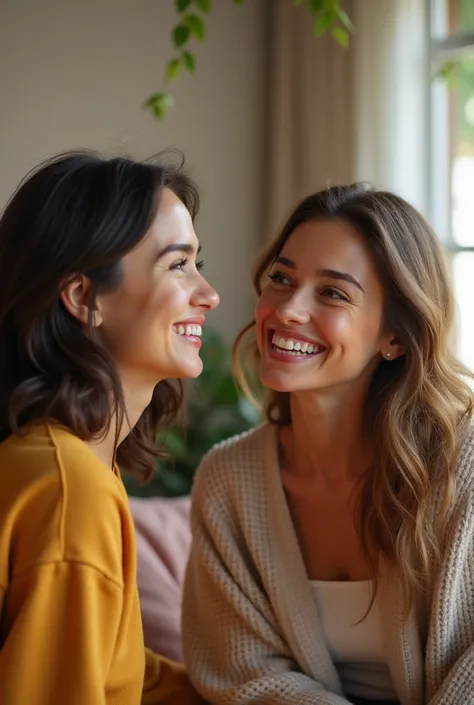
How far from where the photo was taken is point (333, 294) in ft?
5.78

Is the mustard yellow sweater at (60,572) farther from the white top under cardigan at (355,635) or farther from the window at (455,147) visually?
the window at (455,147)

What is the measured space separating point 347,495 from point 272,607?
243 mm

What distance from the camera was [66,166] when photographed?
58.5 inches

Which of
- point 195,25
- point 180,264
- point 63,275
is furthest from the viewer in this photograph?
point 195,25

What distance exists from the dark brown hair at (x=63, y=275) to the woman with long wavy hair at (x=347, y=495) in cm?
38

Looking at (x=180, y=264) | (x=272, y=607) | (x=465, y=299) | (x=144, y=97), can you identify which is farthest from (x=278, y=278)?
(x=144, y=97)

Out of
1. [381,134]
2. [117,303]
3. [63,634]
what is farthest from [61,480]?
[381,134]

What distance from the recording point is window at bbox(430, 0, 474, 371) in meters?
3.26

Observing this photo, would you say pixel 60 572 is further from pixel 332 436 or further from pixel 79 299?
pixel 332 436

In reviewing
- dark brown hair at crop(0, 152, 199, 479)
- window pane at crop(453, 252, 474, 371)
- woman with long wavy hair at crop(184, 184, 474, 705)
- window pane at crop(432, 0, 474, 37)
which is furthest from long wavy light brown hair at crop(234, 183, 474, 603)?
window pane at crop(432, 0, 474, 37)

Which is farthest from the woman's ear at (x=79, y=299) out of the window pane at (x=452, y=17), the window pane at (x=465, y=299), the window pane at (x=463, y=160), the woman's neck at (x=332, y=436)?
A: the window pane at (x=452, y=17)

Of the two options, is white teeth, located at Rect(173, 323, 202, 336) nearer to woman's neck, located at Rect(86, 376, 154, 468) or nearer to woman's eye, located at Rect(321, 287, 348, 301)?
woman's neck, located at Rect(86, 376, 154, 468)

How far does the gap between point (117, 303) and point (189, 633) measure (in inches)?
28.7

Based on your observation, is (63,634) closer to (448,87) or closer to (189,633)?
(189,633)
